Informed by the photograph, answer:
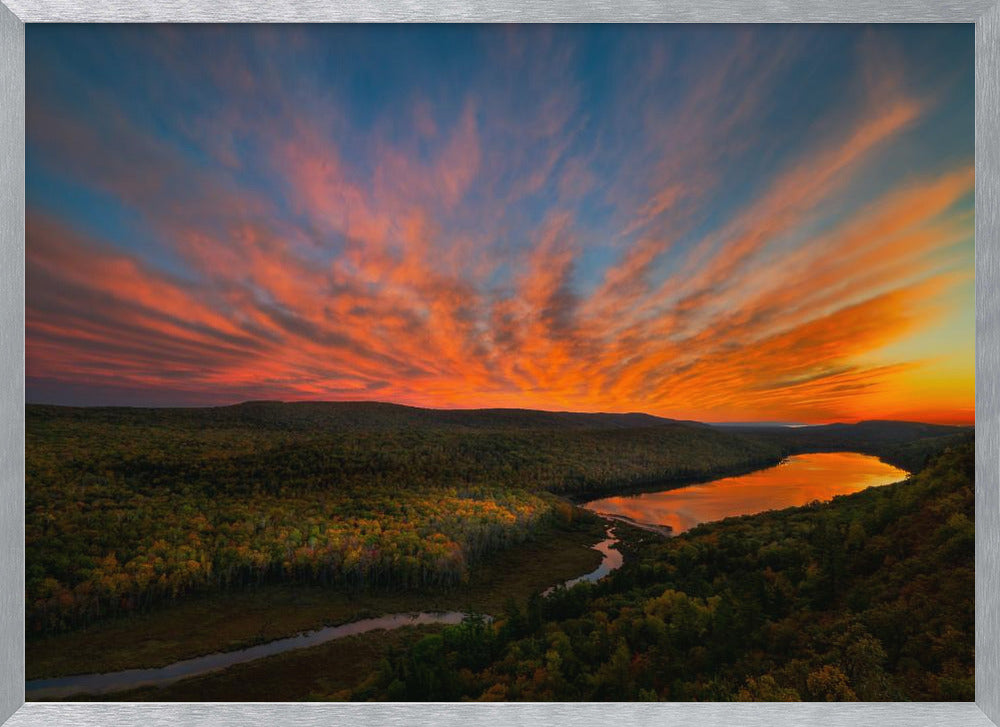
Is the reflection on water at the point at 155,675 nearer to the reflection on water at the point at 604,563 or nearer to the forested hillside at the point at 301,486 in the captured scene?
the forested hillside at the point at 301,486

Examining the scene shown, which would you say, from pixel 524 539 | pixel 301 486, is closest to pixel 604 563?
pixel 524 539

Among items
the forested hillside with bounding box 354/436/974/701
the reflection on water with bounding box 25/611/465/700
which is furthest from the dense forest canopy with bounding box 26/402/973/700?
the reflection on water with bounding box 25/611/465/700

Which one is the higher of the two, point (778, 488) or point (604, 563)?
point (778, 488)

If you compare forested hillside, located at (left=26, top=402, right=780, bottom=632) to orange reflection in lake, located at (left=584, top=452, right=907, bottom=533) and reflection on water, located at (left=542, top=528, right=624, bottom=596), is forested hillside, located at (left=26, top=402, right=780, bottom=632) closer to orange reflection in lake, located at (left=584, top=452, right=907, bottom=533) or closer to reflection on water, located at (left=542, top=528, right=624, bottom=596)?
orange reflection in lake, located at (left=584, top=452, right=907, bottom=533)

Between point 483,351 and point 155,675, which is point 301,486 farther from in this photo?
point 483,351

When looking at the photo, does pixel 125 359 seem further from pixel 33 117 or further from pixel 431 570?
pixel 431 570

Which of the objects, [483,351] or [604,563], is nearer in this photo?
[604,563]
